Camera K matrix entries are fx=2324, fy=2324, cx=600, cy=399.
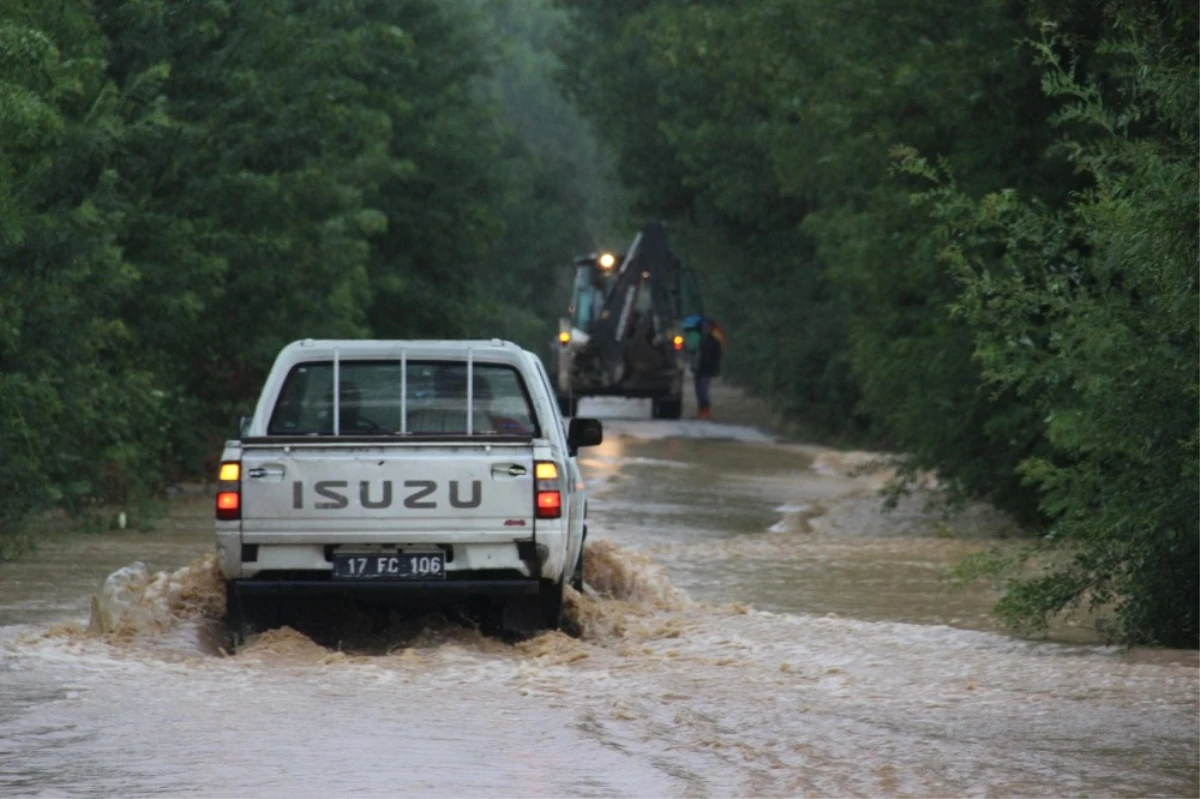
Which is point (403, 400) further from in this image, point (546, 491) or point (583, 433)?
point (546, 491)

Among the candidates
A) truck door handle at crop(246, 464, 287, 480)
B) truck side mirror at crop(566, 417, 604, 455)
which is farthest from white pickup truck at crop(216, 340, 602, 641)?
truck side mirror at crop(566, 417, 604, 455)

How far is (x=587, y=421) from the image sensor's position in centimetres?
1400

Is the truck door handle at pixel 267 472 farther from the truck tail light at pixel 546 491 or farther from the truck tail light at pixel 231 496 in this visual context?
the truck tail light at pixel 546 491

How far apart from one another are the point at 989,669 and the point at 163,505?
13.1 m

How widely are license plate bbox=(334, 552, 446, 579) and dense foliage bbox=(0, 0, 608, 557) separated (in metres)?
4.80

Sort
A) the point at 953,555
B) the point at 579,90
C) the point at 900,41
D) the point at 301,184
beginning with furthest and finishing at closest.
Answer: the point at 579,90 < the point at 301,184 < the point at 900,41 < the point at 953,555

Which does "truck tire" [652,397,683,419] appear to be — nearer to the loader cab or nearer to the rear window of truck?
the loader cab

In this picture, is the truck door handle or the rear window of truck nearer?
the truck door handle

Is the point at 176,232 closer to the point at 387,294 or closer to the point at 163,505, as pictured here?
the point at 163,505

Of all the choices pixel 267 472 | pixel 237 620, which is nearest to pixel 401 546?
pixel 267 472

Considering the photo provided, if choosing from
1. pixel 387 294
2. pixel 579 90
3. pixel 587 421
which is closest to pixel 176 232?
pixel 587 421

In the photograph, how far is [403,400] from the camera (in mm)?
13172

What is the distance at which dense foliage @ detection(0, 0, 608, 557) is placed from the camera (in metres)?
18.0

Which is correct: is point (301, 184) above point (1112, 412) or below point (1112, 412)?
above
